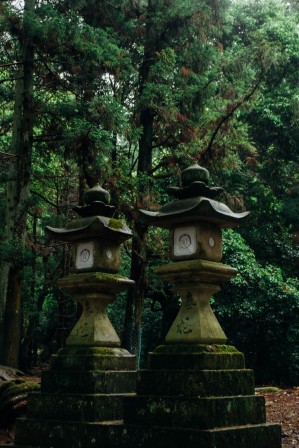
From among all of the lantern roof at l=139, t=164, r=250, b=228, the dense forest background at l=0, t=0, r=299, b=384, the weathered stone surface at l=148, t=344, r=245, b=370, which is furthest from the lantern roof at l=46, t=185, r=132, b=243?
the dense forest background at l=0, t=0, r=299, b=384

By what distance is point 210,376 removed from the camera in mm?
5680

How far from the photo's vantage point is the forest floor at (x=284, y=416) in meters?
7.78

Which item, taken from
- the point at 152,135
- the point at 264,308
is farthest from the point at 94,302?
the point at 264,308

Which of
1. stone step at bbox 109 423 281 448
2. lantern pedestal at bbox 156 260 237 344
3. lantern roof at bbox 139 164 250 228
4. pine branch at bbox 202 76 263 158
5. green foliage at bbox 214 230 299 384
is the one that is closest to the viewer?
stone step at bbox 109 423 281 448

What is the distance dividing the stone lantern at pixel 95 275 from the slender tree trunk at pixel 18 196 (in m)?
5.22

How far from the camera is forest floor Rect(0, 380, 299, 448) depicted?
25.5 ft

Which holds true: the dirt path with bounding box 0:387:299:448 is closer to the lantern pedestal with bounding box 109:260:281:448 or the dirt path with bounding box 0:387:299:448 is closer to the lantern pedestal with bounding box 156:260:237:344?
the lantern pedestal with bounding box 109:260:281:448

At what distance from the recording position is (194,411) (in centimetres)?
552

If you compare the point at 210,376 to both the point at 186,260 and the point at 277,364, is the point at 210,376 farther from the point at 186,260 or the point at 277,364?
the point at 277,364

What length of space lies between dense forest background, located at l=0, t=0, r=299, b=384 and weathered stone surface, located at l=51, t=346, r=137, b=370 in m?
5.46

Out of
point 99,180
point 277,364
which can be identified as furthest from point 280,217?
point 99,180

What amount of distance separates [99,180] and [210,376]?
8.20 meters

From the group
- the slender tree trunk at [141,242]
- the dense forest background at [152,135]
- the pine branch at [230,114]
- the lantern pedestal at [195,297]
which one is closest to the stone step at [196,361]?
the lantern pedestal at [195,297]

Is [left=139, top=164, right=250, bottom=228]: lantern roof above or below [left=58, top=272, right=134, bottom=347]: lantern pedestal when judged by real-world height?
above
